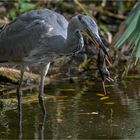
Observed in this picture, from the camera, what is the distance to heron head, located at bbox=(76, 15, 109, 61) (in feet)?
20.1

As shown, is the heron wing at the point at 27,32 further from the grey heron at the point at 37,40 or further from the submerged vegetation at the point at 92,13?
the submerged vegetation at the point at 92,13

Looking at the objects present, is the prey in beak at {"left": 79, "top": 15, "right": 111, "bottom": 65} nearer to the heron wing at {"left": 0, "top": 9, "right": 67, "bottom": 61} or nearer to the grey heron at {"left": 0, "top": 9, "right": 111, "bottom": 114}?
the grey heron at {"left": 0, "top": 9, "right": 111, "bottom": 114}

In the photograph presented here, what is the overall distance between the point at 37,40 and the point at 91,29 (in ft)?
3.33

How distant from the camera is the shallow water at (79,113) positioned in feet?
20.1

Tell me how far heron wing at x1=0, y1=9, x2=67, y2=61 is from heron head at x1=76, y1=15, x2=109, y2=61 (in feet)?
2.25

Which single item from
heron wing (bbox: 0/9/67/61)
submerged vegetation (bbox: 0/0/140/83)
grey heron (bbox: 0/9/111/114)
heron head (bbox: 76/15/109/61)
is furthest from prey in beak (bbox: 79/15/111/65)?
submerged vegetation (bbox: 0/0/140/83)

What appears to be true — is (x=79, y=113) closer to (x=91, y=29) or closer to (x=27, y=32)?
(x=27, y=32)

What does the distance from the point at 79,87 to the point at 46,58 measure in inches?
64.7

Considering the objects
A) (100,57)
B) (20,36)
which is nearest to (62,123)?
(100,57)

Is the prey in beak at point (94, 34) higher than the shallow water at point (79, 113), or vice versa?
the prey in beak at point (94, 34)

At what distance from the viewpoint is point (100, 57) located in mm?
6484

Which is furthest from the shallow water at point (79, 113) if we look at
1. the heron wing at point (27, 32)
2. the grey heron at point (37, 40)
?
the heron wing at point (27, 32)

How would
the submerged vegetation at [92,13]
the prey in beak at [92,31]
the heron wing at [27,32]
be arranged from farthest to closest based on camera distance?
the submerged vegetation at [92,13] → the heron wing at [27,32] → the prey in beak at [92,31]

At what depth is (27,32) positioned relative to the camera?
7133mm
